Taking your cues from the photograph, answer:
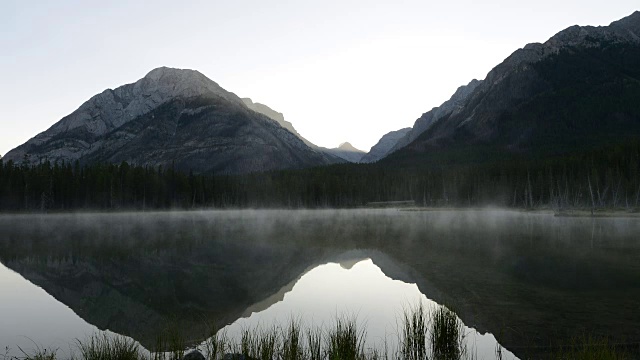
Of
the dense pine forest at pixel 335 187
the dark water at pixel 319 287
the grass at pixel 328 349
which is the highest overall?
the dense pine forest at pixel 335 187

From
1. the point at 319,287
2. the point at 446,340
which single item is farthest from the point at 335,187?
the point at 446,340

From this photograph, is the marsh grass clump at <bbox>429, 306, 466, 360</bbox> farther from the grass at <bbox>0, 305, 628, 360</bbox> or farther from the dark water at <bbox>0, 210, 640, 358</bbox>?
the dark water at <bbox>0, 210, 640, 358</bbox>

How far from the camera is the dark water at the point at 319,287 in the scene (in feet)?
59.1

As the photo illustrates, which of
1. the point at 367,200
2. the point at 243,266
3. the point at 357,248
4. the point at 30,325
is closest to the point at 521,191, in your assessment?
the point at 367,200

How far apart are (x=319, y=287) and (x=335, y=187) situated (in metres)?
143

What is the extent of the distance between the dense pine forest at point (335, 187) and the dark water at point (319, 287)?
8076cm

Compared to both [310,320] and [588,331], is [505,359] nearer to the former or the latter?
[588,331]

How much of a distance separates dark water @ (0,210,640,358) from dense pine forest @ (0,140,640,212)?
80.8 meters

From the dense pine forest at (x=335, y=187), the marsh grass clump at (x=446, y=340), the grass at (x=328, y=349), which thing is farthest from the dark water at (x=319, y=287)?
the dense pine forest at (x=335, y=187)

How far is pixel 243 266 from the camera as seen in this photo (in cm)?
3466

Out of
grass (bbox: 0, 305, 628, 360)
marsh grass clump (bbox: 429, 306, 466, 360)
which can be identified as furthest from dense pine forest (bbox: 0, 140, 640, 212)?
grass (bbox: 0, 305, 628, 360)

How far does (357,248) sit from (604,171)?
334 ft

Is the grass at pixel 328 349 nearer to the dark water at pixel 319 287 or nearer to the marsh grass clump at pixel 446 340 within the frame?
the marsh grass clump at pixel 446 340

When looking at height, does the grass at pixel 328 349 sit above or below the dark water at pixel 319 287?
above
